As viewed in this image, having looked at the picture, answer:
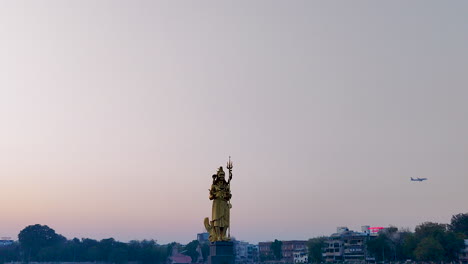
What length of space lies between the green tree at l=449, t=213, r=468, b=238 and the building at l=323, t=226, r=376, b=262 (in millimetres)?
17771

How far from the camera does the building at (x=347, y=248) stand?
13438 cm

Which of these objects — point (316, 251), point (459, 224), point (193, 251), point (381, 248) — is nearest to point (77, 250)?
point (193, 251)

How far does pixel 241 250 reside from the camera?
19838cm

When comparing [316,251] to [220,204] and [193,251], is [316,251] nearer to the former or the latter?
[193,251]

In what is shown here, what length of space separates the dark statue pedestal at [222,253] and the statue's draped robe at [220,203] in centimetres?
99

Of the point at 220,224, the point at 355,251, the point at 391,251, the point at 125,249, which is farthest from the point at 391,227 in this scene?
the point at 220,224

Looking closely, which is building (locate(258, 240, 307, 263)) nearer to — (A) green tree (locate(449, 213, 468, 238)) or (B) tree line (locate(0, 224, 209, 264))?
(B) tree line (locate(0, 224, 209, 264))

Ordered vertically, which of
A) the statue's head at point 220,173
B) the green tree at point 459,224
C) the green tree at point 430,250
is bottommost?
the green tree at point 430,250

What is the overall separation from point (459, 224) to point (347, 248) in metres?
25.9

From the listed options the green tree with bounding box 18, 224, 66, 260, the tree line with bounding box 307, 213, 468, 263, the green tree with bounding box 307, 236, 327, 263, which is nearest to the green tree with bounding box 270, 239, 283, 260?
the green tree with bounding box 307, 236, 327, 263

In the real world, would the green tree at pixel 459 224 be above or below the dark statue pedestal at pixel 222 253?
above

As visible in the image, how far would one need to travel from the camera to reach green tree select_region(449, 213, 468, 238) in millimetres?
119938

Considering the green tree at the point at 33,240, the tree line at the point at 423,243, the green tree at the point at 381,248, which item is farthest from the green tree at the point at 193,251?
the green tree at the point at 381,248

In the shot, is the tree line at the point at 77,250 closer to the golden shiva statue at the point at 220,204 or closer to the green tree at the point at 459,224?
the green tree at the point at 459,224
